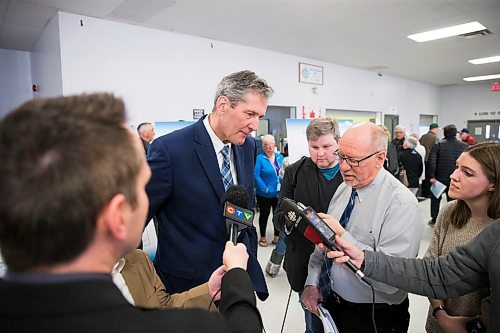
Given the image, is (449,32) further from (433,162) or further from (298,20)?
(298,20)

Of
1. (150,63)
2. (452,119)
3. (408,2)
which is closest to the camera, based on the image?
(408,2)

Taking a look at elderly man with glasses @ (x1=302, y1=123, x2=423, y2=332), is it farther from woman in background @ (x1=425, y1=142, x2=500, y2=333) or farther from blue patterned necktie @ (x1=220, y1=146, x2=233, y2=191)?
blue patterned necktie @ (x1=220, y1=146, x2=233, y2=191)

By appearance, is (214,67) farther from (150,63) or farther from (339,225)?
(339,225)

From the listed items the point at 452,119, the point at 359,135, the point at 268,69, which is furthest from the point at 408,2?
the point at 452,119

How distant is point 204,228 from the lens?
4.16 feet

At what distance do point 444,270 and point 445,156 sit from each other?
13.2 feet

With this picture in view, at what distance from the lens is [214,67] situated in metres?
5.16

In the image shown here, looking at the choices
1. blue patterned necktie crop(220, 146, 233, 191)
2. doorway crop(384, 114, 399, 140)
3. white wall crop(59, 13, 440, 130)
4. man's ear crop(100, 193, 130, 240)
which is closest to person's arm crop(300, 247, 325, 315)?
blue patterned necktie crop(220, 146, 233, 191)

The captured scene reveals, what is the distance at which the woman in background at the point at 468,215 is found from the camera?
1.27m

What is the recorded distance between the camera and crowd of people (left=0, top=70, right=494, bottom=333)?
0.44 meters

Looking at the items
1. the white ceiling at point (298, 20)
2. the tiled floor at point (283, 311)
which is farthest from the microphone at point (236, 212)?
the white ceiling at point (298, 20)

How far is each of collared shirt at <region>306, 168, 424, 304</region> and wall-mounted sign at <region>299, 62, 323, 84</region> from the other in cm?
552

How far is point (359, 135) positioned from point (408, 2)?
3.27 m

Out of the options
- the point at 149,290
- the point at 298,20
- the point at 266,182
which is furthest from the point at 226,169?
the point at 298,20
